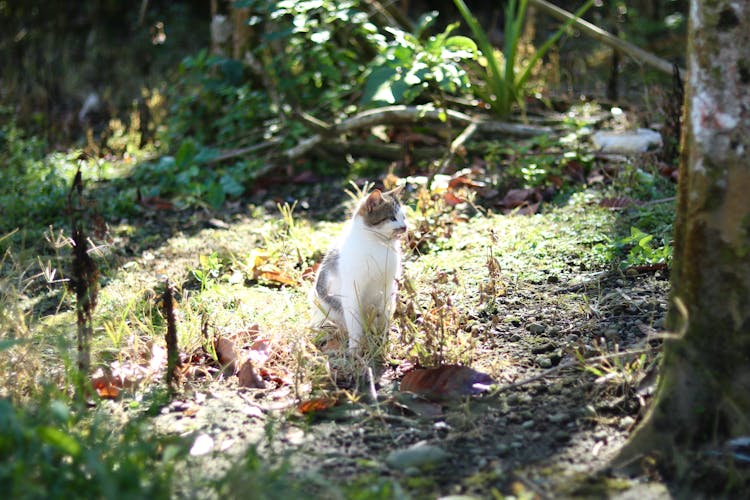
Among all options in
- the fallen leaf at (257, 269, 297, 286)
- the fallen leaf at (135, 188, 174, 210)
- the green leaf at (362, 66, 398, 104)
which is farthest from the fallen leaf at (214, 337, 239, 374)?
the fallen leaf at (135, 188, 174, 210)

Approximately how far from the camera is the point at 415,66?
4738 millimetres

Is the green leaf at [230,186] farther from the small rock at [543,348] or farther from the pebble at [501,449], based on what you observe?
the pebble at [501,449]

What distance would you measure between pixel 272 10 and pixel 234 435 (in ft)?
12.1

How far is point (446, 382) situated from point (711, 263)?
41.3 inches

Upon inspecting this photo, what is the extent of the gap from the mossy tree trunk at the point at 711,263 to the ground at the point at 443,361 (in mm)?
163

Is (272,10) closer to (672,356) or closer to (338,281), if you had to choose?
(338,281)

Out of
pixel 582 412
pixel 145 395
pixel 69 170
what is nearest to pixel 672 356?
pixel 582 412

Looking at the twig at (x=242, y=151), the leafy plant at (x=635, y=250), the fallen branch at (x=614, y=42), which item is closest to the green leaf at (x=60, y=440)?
the leafy plant at (x=635, y=250)

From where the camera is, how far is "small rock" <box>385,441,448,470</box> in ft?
A: 7.84

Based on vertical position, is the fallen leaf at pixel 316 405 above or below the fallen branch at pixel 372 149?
above

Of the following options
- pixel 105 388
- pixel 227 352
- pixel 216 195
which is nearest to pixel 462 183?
pixel 216 195

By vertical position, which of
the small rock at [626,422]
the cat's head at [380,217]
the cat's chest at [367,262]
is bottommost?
the small rock at [626,422]

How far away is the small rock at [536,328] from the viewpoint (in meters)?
3.30

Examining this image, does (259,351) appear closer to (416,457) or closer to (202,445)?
(202,445)
